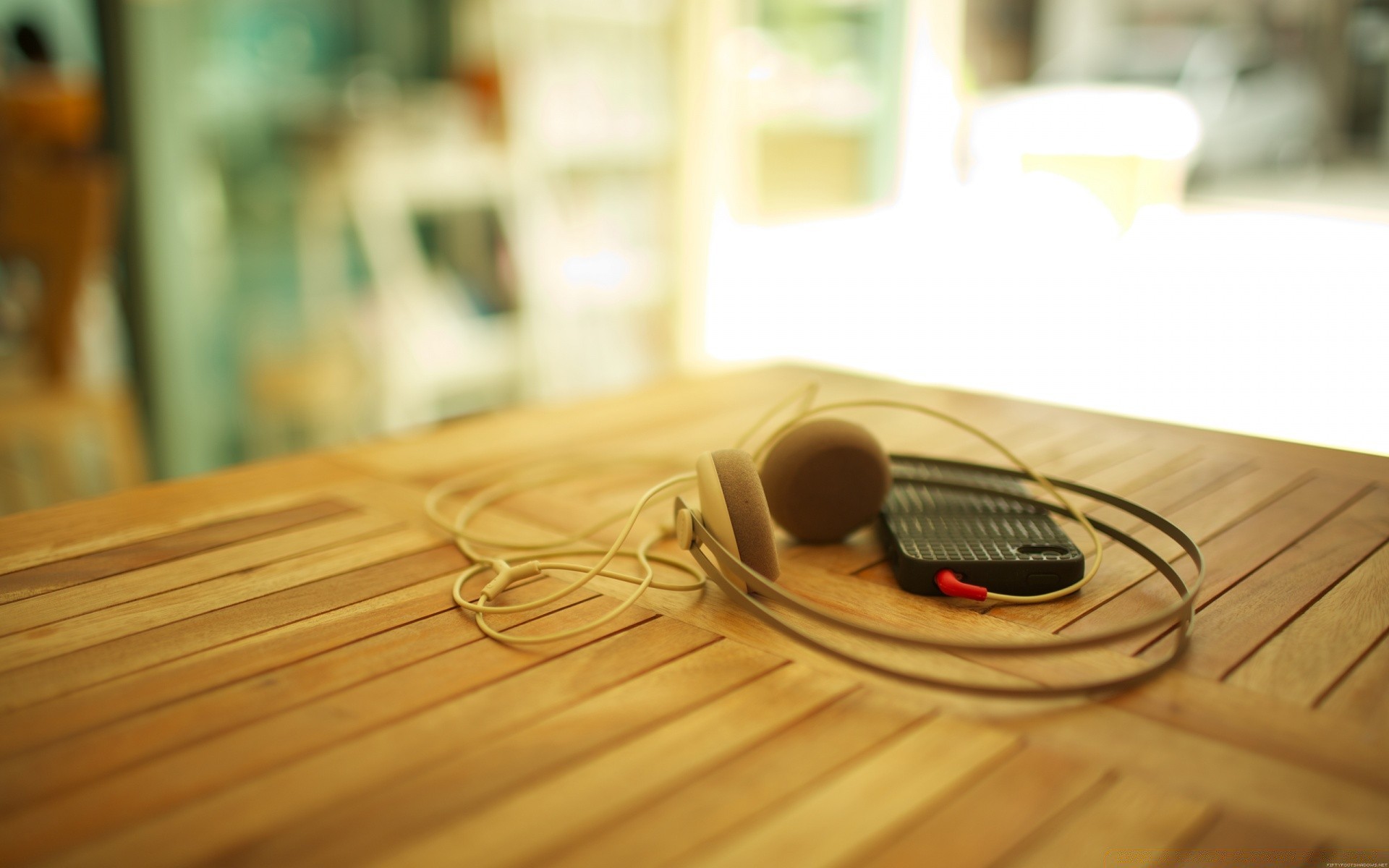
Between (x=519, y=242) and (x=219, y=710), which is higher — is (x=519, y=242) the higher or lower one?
the higher one

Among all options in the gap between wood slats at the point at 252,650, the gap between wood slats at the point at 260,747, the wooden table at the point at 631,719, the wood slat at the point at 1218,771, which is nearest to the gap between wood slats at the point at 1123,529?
the wooden table at the point at 631,719

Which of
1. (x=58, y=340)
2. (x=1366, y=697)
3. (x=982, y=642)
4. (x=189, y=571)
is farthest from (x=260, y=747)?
(x=58, y=340)

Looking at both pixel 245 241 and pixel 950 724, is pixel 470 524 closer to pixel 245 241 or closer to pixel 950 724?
pixel 950 724

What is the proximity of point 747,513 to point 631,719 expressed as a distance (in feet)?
0.53

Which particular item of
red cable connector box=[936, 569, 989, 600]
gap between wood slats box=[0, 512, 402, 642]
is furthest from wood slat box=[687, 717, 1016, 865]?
gap between wood slats box=[0, 512, 402, 642]

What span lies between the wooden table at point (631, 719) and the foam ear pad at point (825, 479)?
29 millimetres

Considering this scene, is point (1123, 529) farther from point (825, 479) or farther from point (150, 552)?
point (150, 552)

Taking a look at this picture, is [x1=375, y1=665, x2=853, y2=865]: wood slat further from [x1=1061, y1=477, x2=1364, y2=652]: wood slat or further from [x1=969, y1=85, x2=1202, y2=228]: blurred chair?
[x1=969, y1=85, x2=1202, y2=228]: blurred chair

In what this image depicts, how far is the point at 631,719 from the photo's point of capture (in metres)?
0.50

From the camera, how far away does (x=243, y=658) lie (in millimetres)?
558

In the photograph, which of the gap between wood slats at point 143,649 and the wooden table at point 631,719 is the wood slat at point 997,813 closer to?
the wooden table at point 631,719

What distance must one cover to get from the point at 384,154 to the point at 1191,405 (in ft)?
7.39

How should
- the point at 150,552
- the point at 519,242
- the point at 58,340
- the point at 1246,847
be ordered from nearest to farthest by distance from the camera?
the point at 1246,847 → the point at 150,552 → the point at 58,340 → the point at 519,242

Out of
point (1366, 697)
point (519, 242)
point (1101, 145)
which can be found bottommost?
point (1366, 697)
